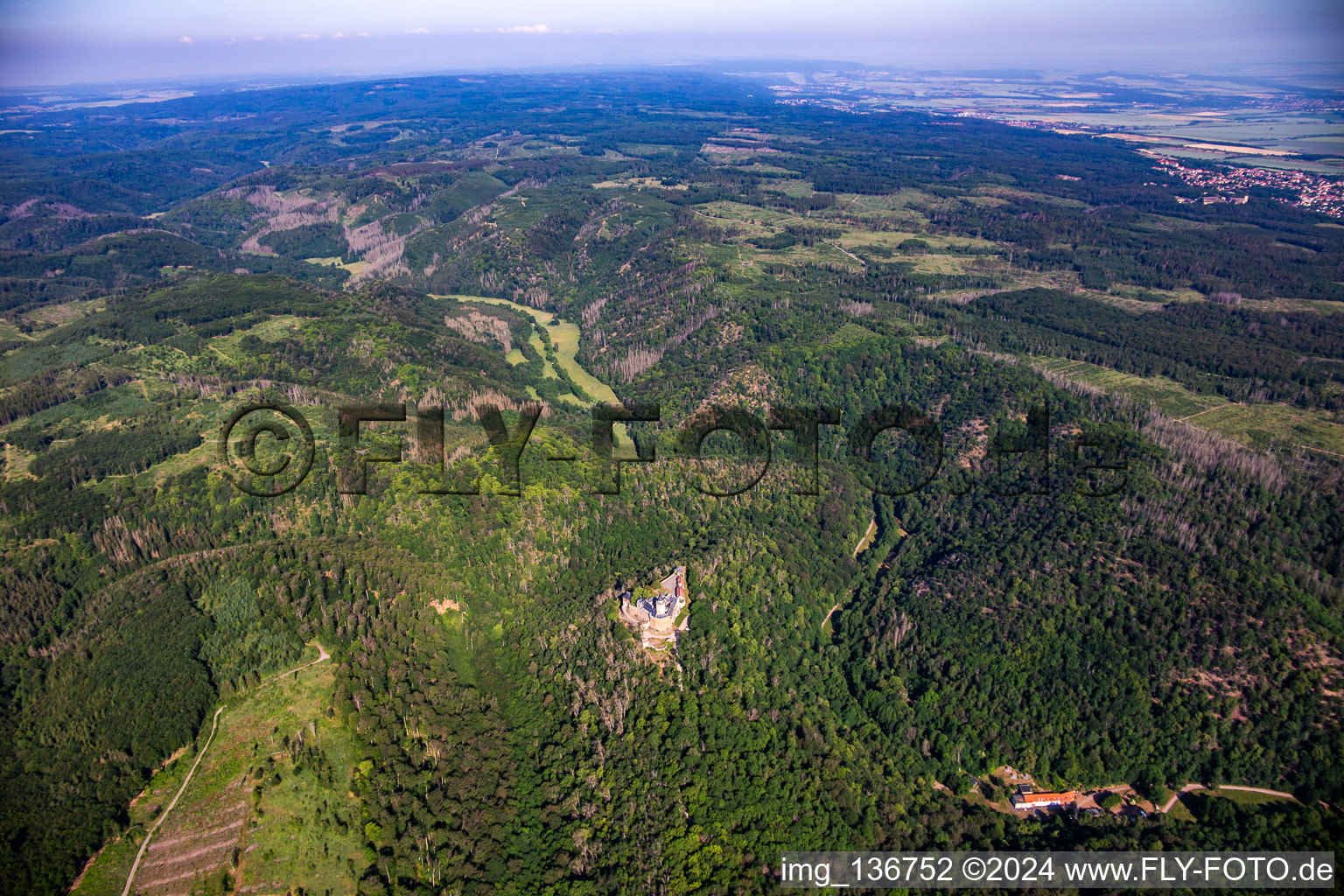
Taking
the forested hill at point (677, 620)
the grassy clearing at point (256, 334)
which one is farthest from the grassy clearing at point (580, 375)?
the grassy clearing at point (256, 334)

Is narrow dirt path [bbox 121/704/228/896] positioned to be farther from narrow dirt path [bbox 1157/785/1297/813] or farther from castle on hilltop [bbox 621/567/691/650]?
narrow dirt path [bbox 1157/785/1297/813]

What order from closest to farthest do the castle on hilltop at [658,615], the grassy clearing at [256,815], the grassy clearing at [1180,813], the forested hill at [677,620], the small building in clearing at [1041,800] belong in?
the grassy clearing at [256,815], the forested hill at [677,620], the grassy clearing at [1180,813], the small building in clearing at [1041,800], the castle on hilltop at [658,615]

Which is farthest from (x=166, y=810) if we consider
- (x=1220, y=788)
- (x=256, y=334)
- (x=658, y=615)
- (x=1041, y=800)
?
(x=256, y=334)

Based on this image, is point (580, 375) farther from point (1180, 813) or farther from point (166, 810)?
point (1180, 813)

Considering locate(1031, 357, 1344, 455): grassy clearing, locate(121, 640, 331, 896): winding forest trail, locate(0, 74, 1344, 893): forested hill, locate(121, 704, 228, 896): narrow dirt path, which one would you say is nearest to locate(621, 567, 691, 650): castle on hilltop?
locate(0, 74, 1344, 893): forested hill

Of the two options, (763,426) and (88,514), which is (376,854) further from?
(763,426)

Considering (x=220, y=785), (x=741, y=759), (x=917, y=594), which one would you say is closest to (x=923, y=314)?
(x=917, y=594)

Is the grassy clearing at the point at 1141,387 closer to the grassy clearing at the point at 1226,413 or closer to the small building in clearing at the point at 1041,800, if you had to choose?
the grassy clearing at the point at 1226,413
